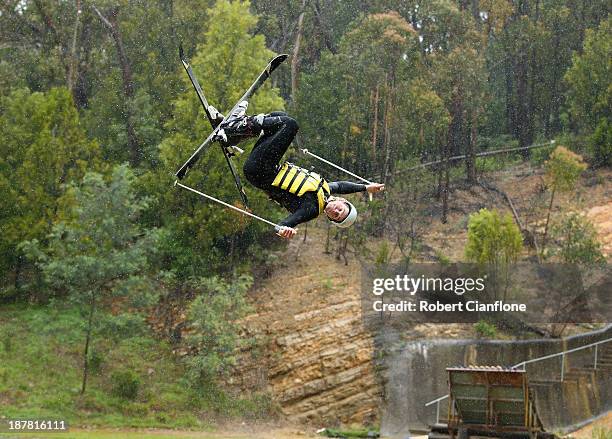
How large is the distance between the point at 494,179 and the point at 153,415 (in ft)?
48.2

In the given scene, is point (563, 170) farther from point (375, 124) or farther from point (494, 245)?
point (375, 124)

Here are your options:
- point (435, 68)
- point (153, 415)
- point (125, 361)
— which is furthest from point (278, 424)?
point (435, 68)

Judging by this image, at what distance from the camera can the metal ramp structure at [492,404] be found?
14.3 meters

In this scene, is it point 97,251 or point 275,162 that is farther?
point 97,251

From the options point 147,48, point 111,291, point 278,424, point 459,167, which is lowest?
point 278,424

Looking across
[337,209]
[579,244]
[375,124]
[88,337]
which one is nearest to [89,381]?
[88,337]

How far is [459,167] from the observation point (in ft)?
103

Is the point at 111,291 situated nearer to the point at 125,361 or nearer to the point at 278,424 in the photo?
the point at 125,361

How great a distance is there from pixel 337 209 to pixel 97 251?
42.9 ft

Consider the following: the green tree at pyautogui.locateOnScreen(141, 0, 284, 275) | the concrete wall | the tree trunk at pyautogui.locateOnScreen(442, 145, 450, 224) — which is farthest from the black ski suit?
the tree trunk at pyautogui.locateOnScreen(442, 145, 450, 224)

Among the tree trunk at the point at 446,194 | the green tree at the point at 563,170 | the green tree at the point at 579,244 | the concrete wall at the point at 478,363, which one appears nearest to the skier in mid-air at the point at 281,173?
the concrete wall at the point at 478,363

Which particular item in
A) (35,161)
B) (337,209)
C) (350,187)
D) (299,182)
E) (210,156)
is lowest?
(337,209)

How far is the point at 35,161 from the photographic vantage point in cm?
→ 2389

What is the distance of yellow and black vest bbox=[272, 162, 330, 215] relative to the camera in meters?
8.88
